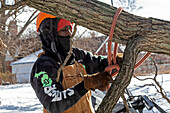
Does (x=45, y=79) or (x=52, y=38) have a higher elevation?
(x=52, y=38)

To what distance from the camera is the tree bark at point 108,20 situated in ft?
4.71

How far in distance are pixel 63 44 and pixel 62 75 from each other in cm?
36

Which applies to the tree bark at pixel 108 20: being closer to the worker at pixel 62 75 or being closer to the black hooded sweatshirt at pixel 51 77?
the worker at pixel 62 75

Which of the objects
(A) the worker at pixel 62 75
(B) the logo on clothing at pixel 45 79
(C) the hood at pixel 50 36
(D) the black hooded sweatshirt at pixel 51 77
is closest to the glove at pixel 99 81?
(A) the worker at pixel 62 75

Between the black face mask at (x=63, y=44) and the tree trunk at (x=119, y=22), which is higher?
the tree trunk at (x=119, y=22)

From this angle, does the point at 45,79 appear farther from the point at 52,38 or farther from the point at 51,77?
the point at 52,38

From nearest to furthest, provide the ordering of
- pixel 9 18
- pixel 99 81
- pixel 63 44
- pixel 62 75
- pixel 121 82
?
pixel 121 82, pixel 99 81, pixel 62 75, pixel 63 44, pixel 9 18

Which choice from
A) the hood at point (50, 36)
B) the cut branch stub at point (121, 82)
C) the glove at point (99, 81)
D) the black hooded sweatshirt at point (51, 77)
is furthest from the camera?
the hood at point (50, 36)

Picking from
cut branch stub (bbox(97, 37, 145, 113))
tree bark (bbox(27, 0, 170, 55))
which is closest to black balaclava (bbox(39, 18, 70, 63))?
tree bark (bbox(27, 0, 170, 55))

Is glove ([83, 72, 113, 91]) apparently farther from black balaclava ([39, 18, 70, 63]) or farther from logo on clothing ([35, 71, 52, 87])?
black balaclava ([39, 18, 70, 63])

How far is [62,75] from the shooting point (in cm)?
214

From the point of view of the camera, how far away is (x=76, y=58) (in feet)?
7.79

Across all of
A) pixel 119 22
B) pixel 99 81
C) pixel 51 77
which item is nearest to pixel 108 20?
pixel 119 22

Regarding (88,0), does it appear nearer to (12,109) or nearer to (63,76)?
(63,76)
